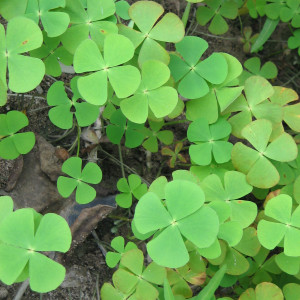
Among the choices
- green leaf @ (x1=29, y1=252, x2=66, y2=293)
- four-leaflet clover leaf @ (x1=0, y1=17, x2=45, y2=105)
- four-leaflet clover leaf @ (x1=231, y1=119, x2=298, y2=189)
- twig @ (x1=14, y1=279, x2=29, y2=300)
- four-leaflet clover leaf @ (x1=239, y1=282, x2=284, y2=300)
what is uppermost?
four-leaflet clover leaf @ (x1=0, y1=17, x2=45, y2=105)

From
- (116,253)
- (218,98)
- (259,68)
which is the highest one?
(218,98)

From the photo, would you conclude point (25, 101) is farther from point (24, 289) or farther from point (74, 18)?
point (24, 289)

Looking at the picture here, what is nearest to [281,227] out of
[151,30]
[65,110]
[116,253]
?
[116,253]

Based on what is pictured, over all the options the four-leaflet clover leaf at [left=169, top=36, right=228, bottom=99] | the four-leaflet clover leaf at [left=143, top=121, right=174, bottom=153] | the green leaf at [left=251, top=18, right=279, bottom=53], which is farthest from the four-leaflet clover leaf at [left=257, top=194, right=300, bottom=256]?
the green leaf at [left=251, top=18, right=279, bottom=53]

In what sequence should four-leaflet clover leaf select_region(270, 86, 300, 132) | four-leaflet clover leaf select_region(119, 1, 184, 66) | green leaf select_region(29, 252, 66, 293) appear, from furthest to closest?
four-leaflet clover leaf select_region(270, 86, 300, 132)
four-leaflet clover leaf select_region(119, 1, 184, 66)
green leaf select_region(29, 252, 66, 293)

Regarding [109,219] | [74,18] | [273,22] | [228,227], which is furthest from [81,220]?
[273,22]

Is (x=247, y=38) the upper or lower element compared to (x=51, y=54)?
lower

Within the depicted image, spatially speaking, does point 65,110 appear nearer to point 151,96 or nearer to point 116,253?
point 151,96

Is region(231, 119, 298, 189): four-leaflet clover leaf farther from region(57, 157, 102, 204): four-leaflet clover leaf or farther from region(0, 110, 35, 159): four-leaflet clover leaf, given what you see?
region(0, 110, 35, 159): four-leaflet clover leaf
